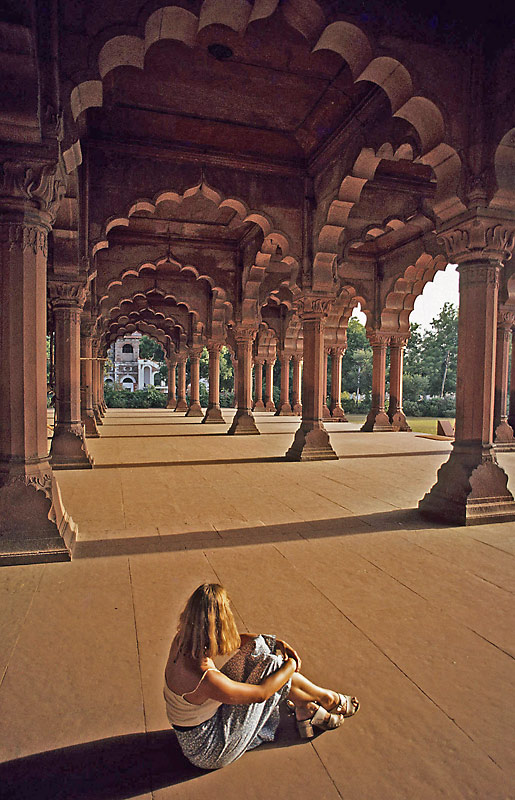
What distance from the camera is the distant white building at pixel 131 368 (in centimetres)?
7831

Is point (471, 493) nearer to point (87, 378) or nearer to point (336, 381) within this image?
point (87, 378)

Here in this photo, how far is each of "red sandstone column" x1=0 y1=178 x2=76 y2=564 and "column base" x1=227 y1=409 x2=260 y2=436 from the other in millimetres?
11017

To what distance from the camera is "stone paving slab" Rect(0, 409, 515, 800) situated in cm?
182

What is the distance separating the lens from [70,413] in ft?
29.1

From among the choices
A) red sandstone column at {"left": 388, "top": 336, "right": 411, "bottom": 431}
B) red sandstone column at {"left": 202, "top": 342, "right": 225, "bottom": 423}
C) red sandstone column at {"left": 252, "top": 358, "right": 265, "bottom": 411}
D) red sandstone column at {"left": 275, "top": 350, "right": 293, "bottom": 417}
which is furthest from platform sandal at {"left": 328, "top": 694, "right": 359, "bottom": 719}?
red sandstone column at {"left": 252, "top": 358, "right": 265, "bottom": 411}

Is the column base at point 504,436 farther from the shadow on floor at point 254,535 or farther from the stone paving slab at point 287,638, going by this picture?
the shadow on floor at point 254,535

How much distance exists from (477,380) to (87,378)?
9715 mm

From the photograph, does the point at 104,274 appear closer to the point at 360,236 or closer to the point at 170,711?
the point at 360,236

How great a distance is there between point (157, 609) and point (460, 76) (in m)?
5.73

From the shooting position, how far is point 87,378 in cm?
1277

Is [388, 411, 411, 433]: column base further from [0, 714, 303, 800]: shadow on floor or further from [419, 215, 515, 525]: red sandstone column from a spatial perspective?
[0, 714, 303, 800]: shadow on floor

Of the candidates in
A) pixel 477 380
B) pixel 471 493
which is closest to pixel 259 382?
pixel 477 380

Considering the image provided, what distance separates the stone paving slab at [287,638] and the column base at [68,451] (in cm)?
273

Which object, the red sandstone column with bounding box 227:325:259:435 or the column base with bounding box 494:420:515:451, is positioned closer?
the column base with bounding box 494:420:515:451
